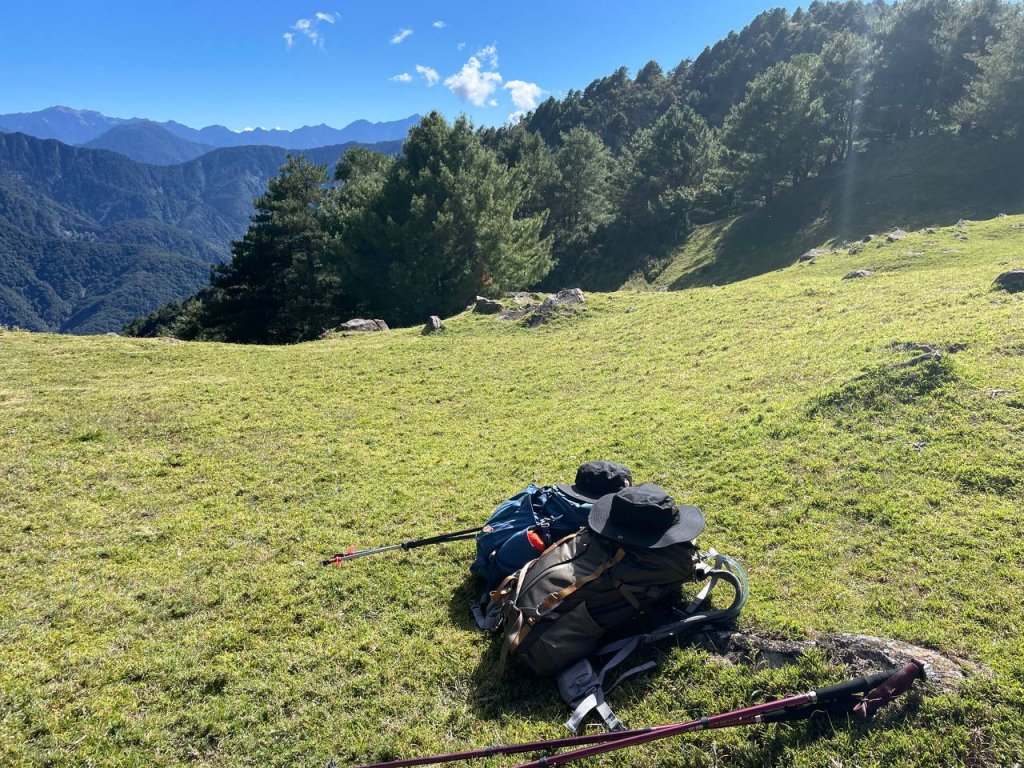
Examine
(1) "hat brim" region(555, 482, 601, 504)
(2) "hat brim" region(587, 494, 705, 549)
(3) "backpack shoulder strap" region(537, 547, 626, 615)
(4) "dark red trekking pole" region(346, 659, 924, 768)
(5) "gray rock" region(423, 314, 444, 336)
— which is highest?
(5) "gray rock" region(423, 314, 444, 336)

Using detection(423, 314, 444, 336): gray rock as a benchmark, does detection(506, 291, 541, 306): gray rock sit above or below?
above

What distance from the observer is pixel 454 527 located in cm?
767

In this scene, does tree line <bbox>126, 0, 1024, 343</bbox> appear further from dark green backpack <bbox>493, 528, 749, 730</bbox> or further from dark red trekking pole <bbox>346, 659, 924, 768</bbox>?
dark red trekking pole <bbox>346, 659, 924, 768</bbox>

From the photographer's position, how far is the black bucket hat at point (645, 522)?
4.80 metres

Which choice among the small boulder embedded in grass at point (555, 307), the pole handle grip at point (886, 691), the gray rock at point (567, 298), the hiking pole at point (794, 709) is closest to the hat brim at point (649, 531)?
the hiking pole at point (794, 709)

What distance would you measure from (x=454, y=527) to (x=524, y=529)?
2.02 meters

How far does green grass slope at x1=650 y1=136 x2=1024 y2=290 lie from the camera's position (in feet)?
119

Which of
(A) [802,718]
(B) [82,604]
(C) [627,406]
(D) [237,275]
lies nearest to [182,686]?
(B) [82,604]

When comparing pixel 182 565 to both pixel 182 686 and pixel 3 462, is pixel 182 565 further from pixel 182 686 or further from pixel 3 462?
pixel 3 462

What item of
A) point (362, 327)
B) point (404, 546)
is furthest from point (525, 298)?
point (404, 546)

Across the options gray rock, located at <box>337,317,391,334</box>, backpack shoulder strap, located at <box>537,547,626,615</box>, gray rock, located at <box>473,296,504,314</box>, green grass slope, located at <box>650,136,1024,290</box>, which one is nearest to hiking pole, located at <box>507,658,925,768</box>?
backpack shoulder strap, located at <box>537,547,626,615</box>

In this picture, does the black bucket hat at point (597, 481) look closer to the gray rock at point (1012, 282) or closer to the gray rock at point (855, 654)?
the gray rock at point (855, 654)

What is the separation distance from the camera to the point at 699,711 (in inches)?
167

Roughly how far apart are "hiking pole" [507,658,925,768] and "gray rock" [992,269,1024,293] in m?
13.4
